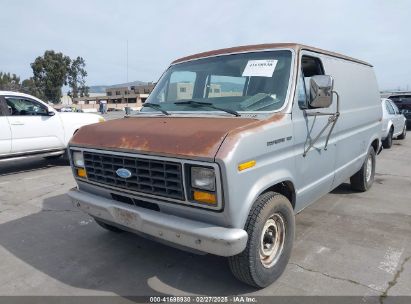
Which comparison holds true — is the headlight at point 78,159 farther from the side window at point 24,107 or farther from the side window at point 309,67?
the side window at point 24,107

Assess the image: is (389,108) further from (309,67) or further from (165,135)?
(165,135)

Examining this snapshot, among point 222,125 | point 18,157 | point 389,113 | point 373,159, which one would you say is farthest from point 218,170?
point 389,113

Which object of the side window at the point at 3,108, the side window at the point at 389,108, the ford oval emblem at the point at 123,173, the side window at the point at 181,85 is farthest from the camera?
the side window at the point at 389,108

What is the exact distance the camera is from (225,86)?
401cm

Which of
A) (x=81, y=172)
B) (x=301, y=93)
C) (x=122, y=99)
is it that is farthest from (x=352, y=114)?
(x=122, y=99)

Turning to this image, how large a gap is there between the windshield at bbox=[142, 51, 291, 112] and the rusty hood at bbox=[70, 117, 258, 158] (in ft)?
1.33

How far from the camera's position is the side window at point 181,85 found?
4.32 m

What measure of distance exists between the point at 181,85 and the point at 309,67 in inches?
59.3

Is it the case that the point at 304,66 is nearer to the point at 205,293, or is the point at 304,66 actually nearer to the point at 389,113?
the point at 205,293

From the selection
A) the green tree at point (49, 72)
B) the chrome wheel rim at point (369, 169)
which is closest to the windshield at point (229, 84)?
the chrome wheel rim at point (369, 169)

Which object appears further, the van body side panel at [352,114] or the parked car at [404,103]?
the parked car at [404,103]

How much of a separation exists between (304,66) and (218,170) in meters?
1.95

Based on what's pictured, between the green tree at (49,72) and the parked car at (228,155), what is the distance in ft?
208

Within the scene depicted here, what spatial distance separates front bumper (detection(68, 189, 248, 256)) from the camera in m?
2.73
